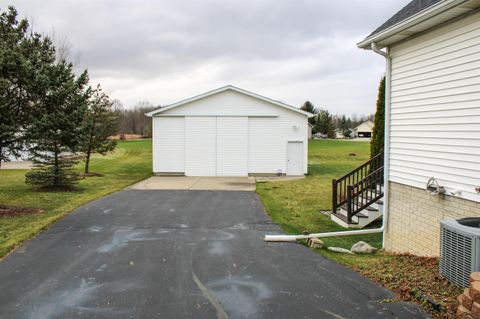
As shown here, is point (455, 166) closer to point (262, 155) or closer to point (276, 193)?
point (276, 193)

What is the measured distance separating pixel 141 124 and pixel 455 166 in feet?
277

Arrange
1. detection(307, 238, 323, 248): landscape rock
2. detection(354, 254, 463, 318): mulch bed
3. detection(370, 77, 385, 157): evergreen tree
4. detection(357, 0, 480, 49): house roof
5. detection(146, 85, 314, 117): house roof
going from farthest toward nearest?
detection(146, 85, 314, 117): house roof → detection(370, 77, 385, 157): evergreen tree → detection(307, 238, 323, 248): landscape rock → detection(357, 0, 480, 49): house roof → detection(354, 254, 463, 318): mulch bed

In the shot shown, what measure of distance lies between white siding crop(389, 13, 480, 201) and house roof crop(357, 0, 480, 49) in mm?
143

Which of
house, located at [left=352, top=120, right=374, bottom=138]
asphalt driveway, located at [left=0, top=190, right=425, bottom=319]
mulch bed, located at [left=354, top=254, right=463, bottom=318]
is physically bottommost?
asphalt driveway, located at [left=0, top=190, right=425, bottom=319]

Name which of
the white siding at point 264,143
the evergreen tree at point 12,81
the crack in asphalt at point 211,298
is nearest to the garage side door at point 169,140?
the white siding at point 264,143

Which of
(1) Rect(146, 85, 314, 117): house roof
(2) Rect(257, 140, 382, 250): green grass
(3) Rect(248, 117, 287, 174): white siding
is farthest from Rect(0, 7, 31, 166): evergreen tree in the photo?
(3) Rect(248, 117, 287, 174): white siding

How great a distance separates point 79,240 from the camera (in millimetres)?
8289

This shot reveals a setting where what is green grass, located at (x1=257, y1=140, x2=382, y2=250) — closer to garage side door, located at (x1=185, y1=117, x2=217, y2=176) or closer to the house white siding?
the house white siding

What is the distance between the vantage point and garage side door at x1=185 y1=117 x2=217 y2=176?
23672mm

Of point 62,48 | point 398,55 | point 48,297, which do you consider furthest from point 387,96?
point 62,48

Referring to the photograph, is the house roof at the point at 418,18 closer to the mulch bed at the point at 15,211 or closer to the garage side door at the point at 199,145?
the mulch bed at the point at 15,211

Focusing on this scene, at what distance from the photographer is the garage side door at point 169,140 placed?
23719 millimetres

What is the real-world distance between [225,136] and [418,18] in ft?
58.4

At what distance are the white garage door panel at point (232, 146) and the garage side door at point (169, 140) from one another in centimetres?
220
